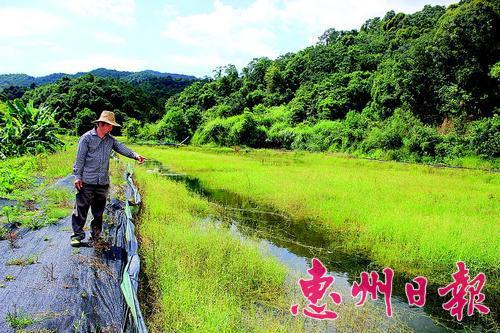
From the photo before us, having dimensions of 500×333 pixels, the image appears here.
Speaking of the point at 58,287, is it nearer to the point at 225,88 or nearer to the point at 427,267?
the point at 427,267

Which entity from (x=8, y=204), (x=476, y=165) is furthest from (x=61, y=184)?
(x=476, y=165)

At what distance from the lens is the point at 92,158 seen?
183 inches

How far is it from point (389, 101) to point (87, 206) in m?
27.4

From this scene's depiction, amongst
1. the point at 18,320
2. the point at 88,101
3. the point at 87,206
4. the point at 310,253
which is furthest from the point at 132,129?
the point at 18,320

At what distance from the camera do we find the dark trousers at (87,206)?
4656 mm

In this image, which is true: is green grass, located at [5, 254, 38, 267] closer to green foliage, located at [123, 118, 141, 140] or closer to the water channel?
the water channel

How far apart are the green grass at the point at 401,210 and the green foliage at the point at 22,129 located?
5.98 meters

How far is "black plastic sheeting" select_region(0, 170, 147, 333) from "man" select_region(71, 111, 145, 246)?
0.99 feet

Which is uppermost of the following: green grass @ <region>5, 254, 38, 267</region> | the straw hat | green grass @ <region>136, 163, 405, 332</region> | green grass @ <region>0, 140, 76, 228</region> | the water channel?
the straw hat

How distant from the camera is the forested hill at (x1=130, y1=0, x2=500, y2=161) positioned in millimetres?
21797

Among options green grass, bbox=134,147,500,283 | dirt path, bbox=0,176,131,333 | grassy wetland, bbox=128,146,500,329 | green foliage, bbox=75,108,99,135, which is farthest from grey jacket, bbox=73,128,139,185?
green foliage, bbox=75,108,99,135

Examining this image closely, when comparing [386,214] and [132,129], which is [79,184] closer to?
[386,214]

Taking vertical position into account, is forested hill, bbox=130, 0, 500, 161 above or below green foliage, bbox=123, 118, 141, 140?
above

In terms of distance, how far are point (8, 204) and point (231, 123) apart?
33457mm
